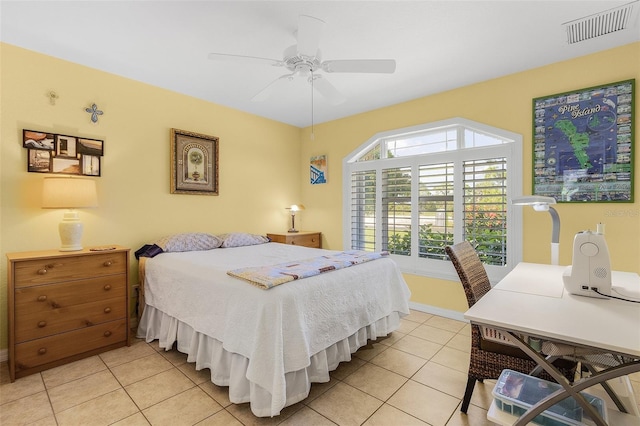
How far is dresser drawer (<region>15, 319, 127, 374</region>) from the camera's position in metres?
2.19

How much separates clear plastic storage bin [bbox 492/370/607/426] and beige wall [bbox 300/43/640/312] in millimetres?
1765

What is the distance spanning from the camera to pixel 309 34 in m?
1.88

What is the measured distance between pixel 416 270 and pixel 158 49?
3533 millimetres

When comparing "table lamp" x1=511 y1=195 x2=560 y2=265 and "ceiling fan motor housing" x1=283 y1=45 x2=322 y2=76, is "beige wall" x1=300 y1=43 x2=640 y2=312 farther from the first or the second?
"ceiling fan motor housing" x1=283 y1=45 x2=322 y2=76

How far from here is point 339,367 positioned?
7.65ft

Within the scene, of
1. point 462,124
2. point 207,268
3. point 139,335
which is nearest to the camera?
point 207,268

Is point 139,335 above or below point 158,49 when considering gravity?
below

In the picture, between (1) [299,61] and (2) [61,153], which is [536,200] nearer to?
(1) [299,61]

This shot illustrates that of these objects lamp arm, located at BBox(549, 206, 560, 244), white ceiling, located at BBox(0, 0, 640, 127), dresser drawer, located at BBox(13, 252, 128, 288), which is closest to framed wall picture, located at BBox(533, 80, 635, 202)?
white ceiling, located at BBox(0, 0, 640, 127)

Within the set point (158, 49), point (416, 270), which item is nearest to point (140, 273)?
point (158, 49)

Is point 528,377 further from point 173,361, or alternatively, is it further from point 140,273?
point 140,273

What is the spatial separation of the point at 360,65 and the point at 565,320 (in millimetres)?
1905

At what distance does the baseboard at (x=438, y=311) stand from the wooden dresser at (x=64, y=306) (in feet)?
10.2

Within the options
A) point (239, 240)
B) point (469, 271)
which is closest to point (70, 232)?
point (239, 240)
